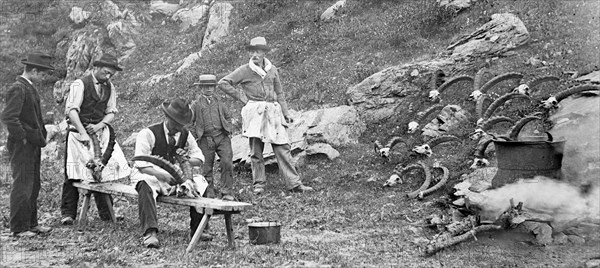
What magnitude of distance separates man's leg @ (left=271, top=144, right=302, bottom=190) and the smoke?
3.15 metres

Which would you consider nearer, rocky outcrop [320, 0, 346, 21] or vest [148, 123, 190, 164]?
vest [148, 123, 190, 164]

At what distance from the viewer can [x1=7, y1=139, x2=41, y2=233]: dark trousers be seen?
689cm

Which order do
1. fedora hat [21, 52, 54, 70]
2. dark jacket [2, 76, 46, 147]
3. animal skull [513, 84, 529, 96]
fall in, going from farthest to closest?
animal skull [513, 84, 529, 96], fedora hat [21, 52, 54, 70], dark jacket [2, 76, 46, 147]

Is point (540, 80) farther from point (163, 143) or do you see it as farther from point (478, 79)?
point (163, 143)

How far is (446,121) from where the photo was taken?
10.5 m

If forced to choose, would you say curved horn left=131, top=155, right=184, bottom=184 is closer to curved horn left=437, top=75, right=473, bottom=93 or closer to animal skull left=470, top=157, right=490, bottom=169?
animal skull left=470, top=157, right=490, bottom=169

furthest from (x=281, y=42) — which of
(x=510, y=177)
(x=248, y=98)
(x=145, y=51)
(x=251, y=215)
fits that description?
(x=510, y=177)

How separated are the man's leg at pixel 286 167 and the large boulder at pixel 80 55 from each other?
1104cm

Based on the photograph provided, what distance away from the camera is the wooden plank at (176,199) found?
19.5 feet

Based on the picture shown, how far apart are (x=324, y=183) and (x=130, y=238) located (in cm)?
394

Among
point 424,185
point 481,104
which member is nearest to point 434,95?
point 481,104

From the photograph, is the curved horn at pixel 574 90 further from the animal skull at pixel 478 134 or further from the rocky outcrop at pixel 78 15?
the rocky outcrop at pixel 78 15

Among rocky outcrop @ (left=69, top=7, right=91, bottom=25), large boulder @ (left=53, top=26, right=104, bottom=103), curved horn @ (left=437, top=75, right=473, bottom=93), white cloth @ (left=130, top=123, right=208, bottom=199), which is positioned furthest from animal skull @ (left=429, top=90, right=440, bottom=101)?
rocky outcrop @ (left=69, top=7, right=91, bottom=25)

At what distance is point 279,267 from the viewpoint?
5582 mm
